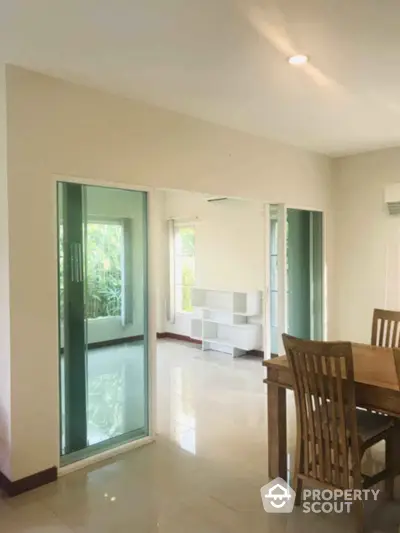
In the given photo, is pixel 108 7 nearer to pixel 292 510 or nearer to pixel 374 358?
pixel 374 358

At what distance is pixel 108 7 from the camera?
2.15 m

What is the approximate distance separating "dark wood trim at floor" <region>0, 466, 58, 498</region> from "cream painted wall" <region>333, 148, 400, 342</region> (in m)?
3.92

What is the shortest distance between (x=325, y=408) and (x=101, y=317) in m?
1.81

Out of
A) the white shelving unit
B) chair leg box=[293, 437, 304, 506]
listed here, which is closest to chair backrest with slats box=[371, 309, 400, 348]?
chair leg box=[293, 437, 304, 506]

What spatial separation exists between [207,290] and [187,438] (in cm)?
368

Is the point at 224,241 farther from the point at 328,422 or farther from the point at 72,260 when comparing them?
the point at 328,422

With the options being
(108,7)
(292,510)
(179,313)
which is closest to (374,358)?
(292,510)

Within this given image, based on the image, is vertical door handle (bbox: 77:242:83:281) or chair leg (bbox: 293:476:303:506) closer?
chair leg (bbox: 293:476:303:506)

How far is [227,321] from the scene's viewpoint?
681 centimetres

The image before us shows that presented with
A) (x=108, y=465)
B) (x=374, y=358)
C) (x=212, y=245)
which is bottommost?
(x=108, y=465)

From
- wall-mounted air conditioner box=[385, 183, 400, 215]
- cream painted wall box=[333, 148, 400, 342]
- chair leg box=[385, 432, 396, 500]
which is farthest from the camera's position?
cream painted wall box=[333, 148, 400, 342]

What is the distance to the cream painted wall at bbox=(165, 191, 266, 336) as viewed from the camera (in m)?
6.57

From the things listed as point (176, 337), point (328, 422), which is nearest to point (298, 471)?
point (328, 422)

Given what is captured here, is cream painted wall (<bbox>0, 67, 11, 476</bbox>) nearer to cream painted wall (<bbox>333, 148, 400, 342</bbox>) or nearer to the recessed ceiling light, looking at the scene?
the recessed ceiling light
